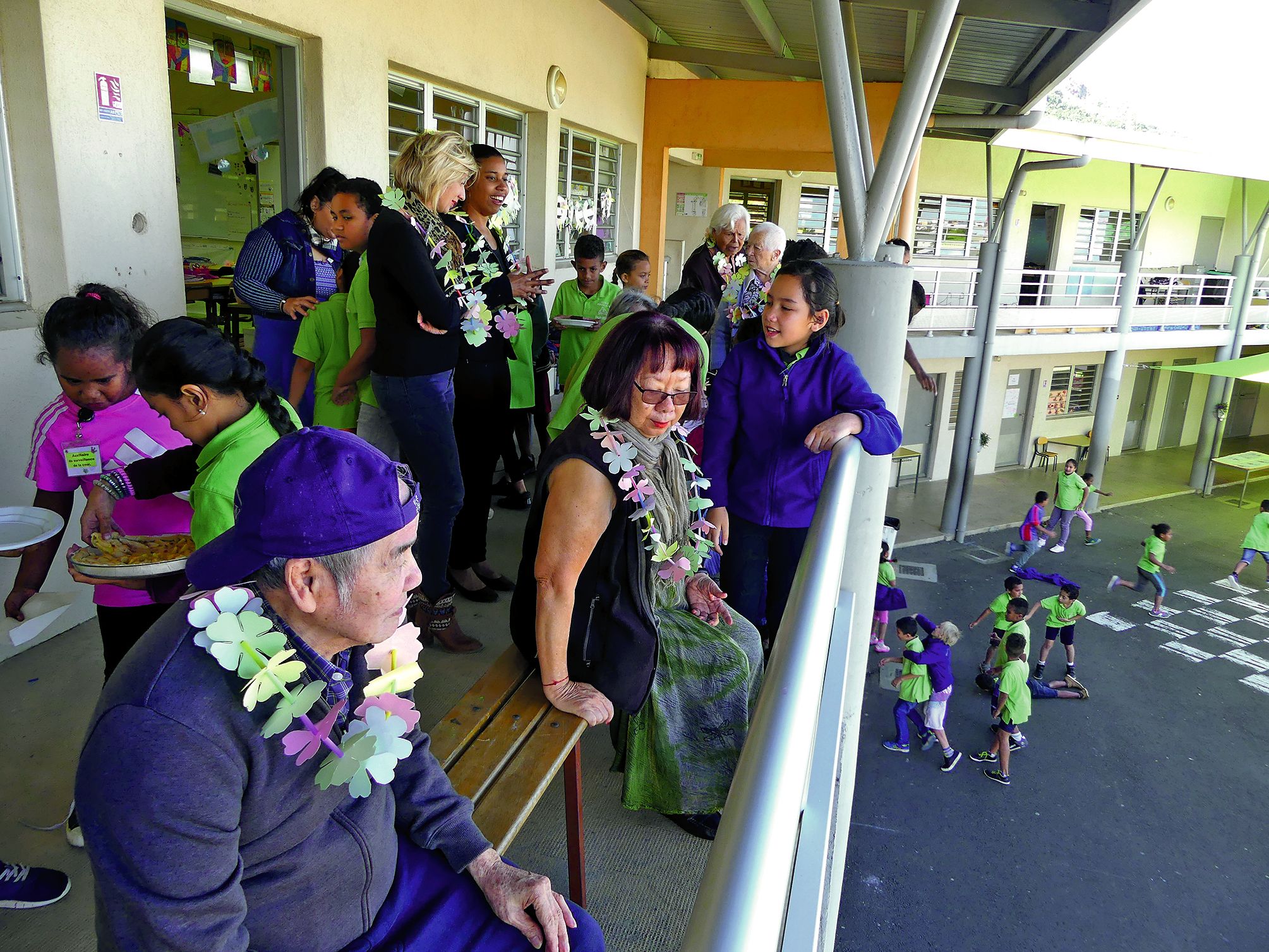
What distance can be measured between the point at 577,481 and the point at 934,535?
16.9 meters

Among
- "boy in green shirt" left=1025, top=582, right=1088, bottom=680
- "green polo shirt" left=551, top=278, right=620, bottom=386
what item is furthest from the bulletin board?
"boy in green shirt" left=1025, top=582, right=1088, bottom=680

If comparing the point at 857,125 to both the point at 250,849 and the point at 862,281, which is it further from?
the point at 250,849

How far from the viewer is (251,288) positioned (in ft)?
12.8

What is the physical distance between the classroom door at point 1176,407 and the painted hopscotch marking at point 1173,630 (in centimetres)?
1395

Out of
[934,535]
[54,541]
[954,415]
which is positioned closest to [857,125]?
[54,541]

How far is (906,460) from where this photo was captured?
2023 centimetres

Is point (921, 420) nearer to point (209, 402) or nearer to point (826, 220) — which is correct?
point (826, 220)

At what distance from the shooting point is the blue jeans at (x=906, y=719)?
9.21 m

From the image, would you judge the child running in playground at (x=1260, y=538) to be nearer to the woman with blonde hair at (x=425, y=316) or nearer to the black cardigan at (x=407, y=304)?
the woman with blonde hair at (x=425, y=316)

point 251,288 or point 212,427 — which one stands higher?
point 251,288

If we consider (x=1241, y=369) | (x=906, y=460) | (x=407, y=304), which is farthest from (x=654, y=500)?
(x=1241, y=369)

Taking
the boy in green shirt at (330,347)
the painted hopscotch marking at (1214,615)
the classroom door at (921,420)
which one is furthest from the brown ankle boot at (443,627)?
the classroom door at (921,420)

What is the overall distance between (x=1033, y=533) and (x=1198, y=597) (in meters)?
3.29

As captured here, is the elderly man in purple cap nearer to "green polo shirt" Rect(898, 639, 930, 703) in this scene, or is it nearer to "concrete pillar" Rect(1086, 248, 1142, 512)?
"green polo shirt" Rect(898, 639, 930, 703)
